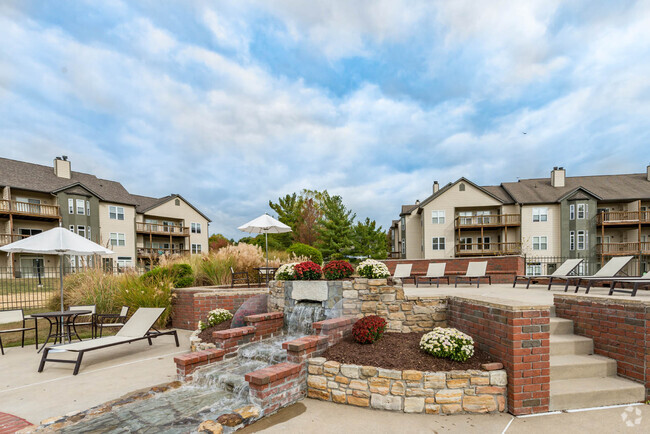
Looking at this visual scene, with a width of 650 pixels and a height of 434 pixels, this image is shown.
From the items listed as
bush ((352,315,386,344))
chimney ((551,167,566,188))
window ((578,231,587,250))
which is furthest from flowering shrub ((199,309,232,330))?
chimney ((551,167,566,188))

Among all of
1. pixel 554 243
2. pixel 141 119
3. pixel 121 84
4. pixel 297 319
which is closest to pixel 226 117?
pixel 141 119

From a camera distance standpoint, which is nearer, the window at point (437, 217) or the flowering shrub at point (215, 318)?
the flowering shrub at point (215, 318)

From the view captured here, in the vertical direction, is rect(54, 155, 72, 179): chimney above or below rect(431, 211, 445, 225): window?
above

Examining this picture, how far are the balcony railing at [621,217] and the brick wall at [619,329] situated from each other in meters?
27.3

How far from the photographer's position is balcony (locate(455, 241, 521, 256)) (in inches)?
997

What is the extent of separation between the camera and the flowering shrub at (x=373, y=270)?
20.2ft

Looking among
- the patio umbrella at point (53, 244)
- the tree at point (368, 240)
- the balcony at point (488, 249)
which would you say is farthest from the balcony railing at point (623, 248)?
the patio umbrella at point (53, 244)

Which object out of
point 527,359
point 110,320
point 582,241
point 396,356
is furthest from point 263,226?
point 582,241

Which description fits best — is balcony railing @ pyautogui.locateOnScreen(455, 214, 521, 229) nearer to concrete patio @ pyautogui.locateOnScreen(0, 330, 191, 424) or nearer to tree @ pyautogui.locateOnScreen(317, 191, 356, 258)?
tree @ pyautogui.locateOnScreen(317, 191, 356, 258)

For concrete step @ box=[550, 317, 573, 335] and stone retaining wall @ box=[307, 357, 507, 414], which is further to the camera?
concrete step @ box=[550, 317, 573, 335]

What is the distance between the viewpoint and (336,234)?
2562cm

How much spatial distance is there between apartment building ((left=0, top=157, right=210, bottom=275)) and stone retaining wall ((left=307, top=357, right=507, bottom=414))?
18932mm

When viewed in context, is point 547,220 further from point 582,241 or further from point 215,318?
point 215,318

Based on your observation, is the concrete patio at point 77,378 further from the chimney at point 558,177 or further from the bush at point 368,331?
the chimney at point 558,177
